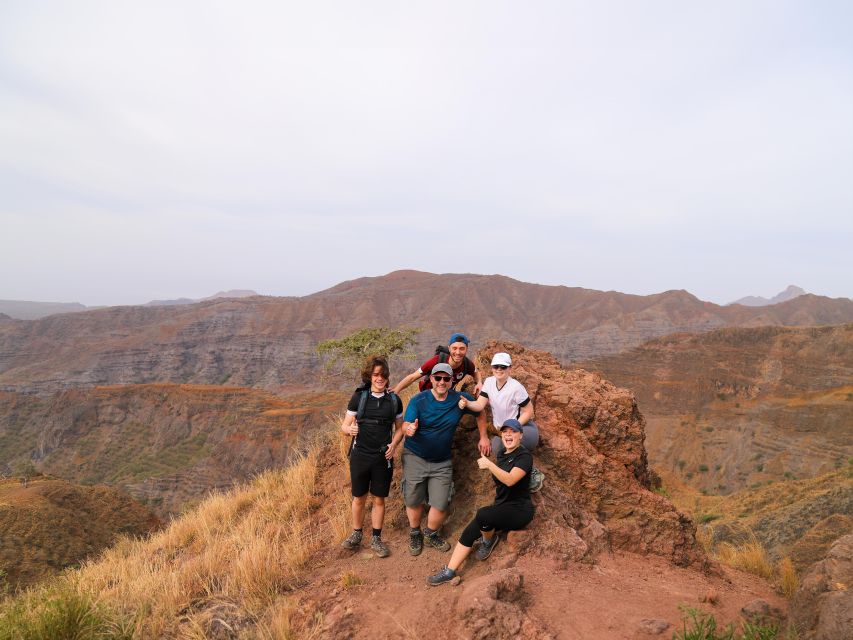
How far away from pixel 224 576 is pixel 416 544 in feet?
5.58

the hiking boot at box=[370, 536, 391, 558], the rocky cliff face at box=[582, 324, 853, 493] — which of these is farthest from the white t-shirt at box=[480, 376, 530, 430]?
the rocky cliff face at box=[582, 324, 853, 493]

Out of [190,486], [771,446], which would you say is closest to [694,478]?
[771,446]

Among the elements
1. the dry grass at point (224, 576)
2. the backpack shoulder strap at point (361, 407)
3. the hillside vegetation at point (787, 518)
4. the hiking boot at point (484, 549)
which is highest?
the backpack shoulder strap at point (361, 407)

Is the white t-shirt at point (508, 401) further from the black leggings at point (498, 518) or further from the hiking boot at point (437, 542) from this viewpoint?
the hiking boot at point (437, 542)

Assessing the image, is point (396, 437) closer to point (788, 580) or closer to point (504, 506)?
point (504, 506)

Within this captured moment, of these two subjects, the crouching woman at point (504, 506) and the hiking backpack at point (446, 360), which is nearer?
the crouching woman at point (504, 506)

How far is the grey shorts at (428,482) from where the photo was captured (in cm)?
415

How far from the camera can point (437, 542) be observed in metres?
4.17

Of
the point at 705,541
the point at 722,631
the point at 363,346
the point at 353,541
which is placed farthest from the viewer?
the point at 363,346

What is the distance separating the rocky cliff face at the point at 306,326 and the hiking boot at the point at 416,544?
268 ft

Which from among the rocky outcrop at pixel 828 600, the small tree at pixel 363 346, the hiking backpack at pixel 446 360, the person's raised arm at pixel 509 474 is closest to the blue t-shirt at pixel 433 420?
the hiking backpack at pixel 446 360

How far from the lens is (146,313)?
4471 inches

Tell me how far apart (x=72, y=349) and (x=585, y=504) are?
354ft

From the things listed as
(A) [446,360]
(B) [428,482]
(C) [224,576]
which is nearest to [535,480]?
(B) [428,482]
